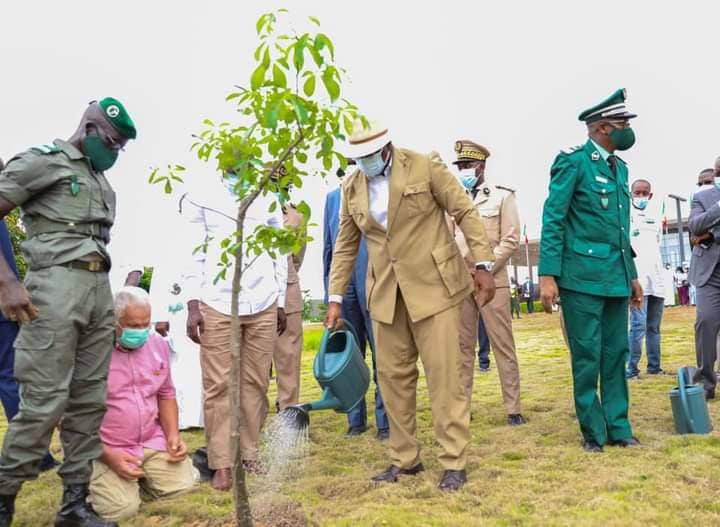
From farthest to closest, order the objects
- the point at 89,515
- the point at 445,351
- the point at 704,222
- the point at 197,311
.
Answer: the point at 704,222
the point at 197,311
the point at 445,351
the point at 89,515

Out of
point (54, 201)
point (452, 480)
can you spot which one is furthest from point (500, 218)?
point (54, 201)

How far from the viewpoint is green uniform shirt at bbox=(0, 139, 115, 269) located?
128 inches

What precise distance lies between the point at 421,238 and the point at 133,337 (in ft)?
5.15

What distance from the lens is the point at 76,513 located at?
3.40 m

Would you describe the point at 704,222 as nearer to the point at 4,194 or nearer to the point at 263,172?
the point at 263,172

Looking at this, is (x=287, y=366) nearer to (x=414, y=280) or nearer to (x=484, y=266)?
(x=414, y=280)

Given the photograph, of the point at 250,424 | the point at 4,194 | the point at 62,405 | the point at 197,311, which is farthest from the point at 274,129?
the point at 250,424

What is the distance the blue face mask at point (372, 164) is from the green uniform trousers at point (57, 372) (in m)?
1.39

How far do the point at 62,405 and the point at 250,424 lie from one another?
130 cm

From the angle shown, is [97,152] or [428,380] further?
[428,380]

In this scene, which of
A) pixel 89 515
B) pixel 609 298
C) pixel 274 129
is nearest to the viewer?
pixel 274 129

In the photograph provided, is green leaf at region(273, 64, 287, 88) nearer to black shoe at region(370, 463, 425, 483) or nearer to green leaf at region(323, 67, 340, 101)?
green leaf at region(323, 67, 340, 101)

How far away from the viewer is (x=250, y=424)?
171 inches

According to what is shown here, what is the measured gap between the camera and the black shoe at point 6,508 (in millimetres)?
3236
